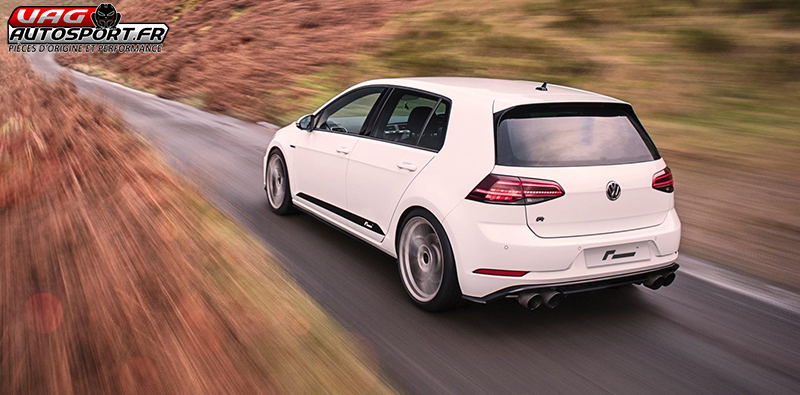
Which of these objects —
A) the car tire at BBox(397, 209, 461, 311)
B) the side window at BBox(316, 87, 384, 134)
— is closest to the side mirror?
the side window at BBox(316, 87, 384, 134)

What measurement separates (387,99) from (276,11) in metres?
25.9

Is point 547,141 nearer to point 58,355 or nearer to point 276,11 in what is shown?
point 58,355

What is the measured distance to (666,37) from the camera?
37.7ft

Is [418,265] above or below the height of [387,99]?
below

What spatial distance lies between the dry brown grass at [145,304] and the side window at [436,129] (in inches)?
52.8

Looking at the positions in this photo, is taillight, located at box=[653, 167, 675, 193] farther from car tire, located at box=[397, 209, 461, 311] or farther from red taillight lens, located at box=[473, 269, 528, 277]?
car tire, located at box=[397, 209, 461, 311]

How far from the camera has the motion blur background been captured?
3.42 meters

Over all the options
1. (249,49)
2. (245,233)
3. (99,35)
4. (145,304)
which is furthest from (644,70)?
(99,35)

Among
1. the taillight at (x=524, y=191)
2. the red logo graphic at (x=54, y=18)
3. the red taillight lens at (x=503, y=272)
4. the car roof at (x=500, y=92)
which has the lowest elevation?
the red logo graphic at (x=54, y=18)

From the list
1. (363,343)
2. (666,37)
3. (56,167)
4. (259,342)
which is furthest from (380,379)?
(666,37)

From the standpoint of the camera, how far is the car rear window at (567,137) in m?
3.96

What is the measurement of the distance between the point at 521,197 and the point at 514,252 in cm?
32

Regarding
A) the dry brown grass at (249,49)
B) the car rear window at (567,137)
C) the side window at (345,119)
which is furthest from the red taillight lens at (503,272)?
the dry brown grass at (249,49)

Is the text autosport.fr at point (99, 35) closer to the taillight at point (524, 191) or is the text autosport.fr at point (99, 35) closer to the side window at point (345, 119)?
the side window at point (345, 119)
